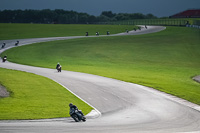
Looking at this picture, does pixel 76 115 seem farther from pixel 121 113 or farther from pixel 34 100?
pixel 34 100

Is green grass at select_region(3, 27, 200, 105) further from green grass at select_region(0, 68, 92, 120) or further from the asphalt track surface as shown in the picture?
green grass at select_region(0, 68, 92, 120)

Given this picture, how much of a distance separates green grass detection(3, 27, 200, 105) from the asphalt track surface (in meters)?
3.15

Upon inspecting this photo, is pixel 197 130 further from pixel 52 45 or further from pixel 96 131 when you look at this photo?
pixel 52 45

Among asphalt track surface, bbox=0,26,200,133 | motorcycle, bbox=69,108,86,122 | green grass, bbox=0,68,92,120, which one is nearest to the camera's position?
asphalt track surface, bbox=0,26,200,133

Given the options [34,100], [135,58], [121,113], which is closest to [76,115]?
[121,113]

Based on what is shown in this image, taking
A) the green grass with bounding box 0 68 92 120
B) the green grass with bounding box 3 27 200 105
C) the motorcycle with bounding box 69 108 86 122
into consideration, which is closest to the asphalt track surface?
the motorcycle with bounding box 69 108 86 122

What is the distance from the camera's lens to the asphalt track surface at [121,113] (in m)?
19.1

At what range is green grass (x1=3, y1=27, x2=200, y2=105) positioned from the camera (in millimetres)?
41688

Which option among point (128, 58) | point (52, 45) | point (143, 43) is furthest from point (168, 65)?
point (52, 45)

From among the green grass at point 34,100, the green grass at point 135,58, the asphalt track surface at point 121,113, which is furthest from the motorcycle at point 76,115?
the green grass at point 135,58

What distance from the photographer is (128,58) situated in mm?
65875

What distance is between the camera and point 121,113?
79.6 feet

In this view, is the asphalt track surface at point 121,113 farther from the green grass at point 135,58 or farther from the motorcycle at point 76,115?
the green grass at point 135,58

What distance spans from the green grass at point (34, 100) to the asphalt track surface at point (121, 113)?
1015 millimetres
